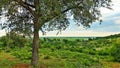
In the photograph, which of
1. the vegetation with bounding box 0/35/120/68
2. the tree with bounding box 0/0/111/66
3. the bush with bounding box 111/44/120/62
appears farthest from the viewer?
the bush with bounding box 111/44/120/62

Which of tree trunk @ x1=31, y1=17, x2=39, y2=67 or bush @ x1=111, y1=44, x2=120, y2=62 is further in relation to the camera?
bush @ x1=111, y1=44, x2=120, y2=62

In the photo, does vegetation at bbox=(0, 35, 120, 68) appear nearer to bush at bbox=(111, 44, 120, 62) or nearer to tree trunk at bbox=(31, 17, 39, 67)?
bush at bbox=(111, 44, 120, 62)

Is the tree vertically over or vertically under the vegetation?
over

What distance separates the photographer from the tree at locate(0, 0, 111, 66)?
38.4 m

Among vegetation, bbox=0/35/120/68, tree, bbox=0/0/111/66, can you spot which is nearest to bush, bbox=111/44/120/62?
vegetation, bbox=0/35/120/68

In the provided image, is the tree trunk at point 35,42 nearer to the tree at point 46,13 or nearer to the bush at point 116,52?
the tree at point 46,13

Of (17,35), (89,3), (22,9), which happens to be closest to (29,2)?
(22,9)

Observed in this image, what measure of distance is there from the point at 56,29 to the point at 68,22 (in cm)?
236

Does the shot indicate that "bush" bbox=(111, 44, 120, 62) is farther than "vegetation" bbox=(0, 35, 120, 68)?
Yes

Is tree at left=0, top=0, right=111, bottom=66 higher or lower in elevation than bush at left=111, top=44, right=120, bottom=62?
higher

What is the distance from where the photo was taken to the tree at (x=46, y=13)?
38375 mm

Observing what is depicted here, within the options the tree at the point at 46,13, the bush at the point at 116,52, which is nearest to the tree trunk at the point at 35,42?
the tree at the point at 46,13

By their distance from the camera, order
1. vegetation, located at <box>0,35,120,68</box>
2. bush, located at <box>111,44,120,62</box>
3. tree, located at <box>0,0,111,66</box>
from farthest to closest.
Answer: bush, located at <box>111,44,120,62</box> < vegetation, located at <box>0,35,120,68</box> < tree, located at <box>0,0,111,66</box>

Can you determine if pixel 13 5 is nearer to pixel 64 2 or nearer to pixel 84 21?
pixel 64 2
